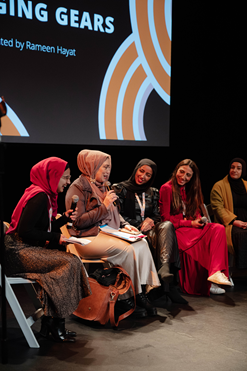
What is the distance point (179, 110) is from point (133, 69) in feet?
3.27

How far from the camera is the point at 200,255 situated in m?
3.71

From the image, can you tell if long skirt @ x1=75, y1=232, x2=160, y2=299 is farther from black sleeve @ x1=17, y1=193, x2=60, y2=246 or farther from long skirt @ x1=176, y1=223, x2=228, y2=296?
long skirt @ x1=176, y1=223, x2=228, y2=296

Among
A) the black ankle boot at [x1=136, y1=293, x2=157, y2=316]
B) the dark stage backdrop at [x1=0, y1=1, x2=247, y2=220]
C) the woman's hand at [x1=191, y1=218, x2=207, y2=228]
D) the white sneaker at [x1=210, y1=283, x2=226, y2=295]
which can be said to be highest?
the dark stage backdrop at [x1=0, y1=1, x2=247, y2=220]

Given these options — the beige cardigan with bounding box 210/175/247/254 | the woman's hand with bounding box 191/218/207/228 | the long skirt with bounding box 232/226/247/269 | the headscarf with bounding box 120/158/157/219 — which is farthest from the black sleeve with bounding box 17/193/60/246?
the beige cardigan with bounding box 210/175/247/254

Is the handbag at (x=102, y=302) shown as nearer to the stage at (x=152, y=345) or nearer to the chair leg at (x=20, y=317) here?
the stage at (x=152, y=345)

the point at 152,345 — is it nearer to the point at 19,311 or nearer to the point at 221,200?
the point at 19,311

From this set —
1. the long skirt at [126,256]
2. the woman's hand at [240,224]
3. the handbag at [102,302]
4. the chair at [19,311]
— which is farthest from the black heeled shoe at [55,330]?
the woman's hand at [240,224]

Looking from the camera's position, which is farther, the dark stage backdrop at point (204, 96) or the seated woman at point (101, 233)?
the dark stage backdrop at point (204, 96)

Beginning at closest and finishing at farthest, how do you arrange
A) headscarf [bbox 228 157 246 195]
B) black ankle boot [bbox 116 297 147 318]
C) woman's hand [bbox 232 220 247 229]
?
1. black ankle boot [bbox 116 297 147 318]
2. woman's hand [bbox 232 220 247 229]
3. headscarf [bbox 228 157 246 195]

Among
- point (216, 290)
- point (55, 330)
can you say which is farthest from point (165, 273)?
point (55, 330)

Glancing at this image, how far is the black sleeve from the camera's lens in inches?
97.9

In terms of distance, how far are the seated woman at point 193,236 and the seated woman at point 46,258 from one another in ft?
4.67

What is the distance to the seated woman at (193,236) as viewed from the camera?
3605mm

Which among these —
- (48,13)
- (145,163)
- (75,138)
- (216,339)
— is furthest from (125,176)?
(216,339)
